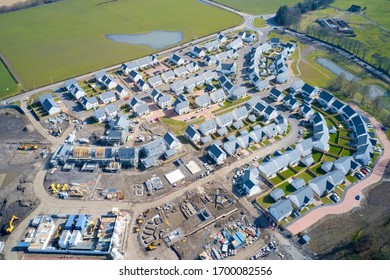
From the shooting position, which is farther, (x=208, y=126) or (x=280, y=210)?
(x=208, y=126)

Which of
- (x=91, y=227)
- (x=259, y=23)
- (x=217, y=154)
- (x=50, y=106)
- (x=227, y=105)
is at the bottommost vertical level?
(x=91, y=227)

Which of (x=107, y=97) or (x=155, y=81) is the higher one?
(x=155, y=81)

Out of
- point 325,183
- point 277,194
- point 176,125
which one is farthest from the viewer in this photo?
point 176,125

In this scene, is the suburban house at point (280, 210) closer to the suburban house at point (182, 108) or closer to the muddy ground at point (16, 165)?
the suburban house at point (182, 108)

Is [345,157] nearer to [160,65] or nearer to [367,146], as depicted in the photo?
[367,146]

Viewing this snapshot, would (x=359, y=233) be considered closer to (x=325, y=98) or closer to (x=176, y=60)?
(x=325, y=98)

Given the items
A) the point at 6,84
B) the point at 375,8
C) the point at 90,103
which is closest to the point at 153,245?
the point at 90,103

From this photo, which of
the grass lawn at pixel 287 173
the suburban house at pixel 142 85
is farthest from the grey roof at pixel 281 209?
the suburban house at pixel 142 85

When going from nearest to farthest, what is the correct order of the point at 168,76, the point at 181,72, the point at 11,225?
the point at 11,225 → the point at 168,76 → the point at 181,72
